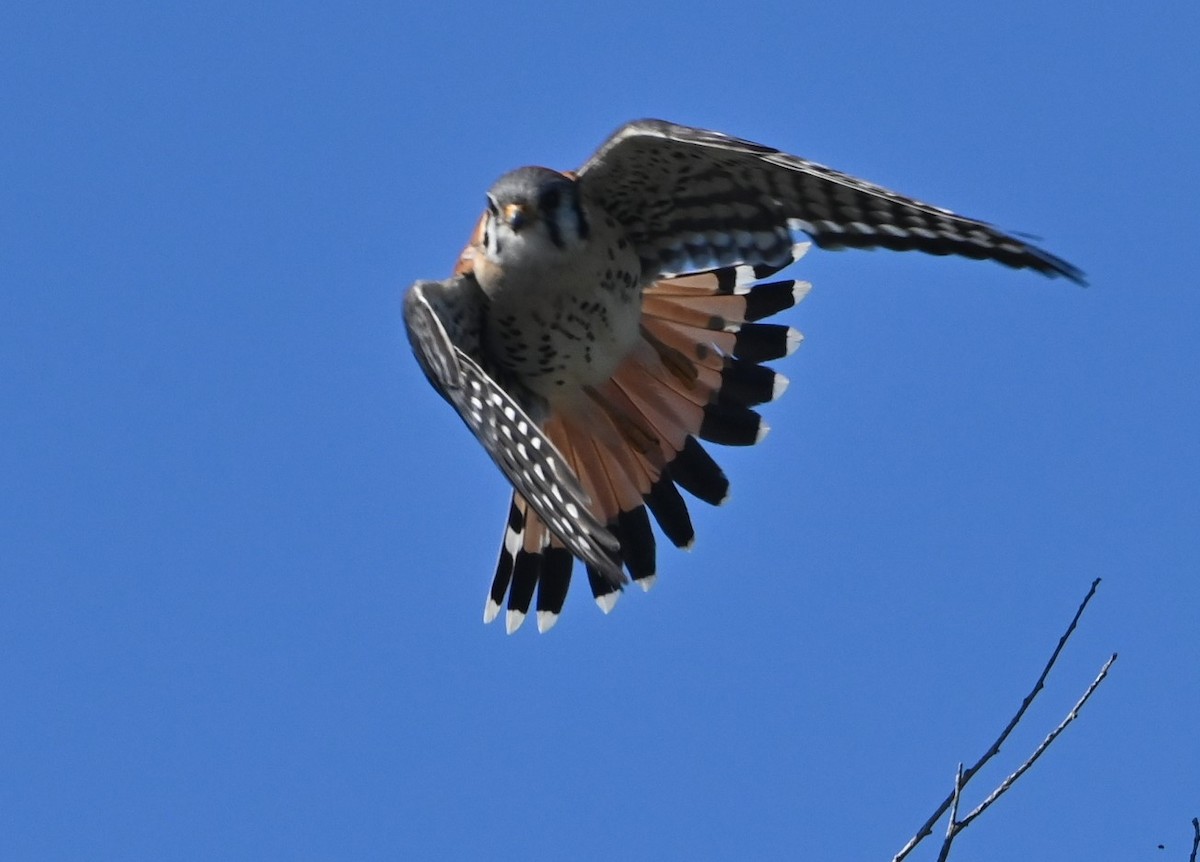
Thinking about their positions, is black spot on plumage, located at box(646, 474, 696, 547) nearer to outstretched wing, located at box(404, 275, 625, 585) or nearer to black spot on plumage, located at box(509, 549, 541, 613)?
black spot on plumage, located at box(509, 549, 541, 613)

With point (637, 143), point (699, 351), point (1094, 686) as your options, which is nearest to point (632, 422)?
point (699, 351)

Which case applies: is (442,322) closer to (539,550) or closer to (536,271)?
(536,271)

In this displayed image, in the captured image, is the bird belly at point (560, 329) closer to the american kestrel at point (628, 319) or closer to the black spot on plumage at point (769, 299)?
the american kestrel at point (628, 319)

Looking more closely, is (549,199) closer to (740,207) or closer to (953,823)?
(740,207)

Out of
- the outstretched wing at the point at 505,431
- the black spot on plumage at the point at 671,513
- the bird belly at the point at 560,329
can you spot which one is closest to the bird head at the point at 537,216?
the bird belly at the point at 560,329

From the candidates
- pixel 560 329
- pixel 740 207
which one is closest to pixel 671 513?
pixel 560 329

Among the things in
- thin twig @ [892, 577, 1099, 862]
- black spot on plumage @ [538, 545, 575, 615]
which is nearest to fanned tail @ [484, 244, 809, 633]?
black spot on plumage @ [538, 545, 575, 615]

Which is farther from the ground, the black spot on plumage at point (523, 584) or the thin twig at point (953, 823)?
the black spot on plumage at point (523, 584)
